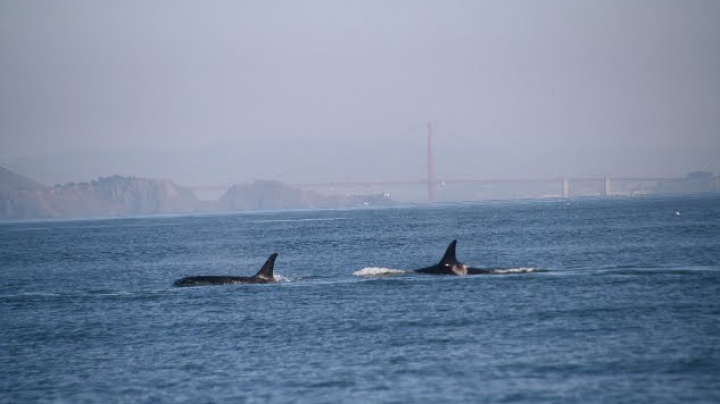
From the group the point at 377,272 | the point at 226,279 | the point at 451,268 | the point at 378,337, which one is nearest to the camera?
the point at 378,337

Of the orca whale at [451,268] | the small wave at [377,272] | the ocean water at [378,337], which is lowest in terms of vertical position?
the ocean water at [378,337]

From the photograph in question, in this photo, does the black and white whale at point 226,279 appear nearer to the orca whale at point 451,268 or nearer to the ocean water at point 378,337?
the ocean water at point 378,337

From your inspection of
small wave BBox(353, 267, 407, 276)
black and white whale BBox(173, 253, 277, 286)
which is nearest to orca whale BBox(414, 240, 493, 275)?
small wave BBox(353, 267, 407, 276)

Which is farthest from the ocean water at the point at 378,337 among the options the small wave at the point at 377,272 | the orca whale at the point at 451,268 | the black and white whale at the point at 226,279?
the orca whale at the point at 451,268

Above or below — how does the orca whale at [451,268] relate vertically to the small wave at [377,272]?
above

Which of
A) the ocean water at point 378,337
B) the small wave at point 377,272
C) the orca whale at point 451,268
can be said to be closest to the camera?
the ocean water at point 378,337

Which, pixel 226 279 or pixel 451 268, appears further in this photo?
pixel 451 268

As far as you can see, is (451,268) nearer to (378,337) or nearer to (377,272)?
(377,272)

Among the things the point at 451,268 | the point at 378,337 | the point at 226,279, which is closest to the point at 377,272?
the point at 451,268

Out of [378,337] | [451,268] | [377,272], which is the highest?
[451,268]

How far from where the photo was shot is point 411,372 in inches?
829

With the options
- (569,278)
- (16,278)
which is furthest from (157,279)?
(569,278)

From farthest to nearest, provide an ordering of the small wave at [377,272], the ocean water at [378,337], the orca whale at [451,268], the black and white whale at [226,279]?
the small wave at [377,272] < the orca whale at [451,268] < the black and white whale at [226,279] < the ocean water at [378,337]

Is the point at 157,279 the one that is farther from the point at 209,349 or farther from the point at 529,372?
the point at 529,372
